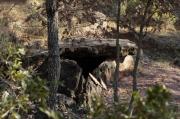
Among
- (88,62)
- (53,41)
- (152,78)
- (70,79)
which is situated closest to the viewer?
(53,41)

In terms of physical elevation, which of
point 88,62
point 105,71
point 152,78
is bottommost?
point 152,78

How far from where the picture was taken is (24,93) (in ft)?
12.3

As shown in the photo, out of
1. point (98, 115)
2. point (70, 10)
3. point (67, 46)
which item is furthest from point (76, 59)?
point (98, 115)

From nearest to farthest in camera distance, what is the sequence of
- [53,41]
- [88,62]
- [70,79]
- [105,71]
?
[53,41], [70,79], [105,71], [88,62]

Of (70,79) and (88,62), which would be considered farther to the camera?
(88,62)

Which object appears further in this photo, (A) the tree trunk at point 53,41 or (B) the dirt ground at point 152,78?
(B) the dirt ground at point 152,78

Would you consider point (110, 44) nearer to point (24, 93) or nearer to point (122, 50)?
point (122, 50)

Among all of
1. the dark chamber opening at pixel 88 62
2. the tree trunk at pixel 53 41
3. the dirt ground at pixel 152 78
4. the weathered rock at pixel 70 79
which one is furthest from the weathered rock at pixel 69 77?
the tree trunk at pixel 53 41

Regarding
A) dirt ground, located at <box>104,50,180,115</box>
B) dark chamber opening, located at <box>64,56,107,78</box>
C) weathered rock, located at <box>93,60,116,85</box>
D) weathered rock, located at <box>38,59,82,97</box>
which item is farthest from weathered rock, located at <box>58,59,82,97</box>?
dark chamber opening, located at <box>64,56,107,78</box>

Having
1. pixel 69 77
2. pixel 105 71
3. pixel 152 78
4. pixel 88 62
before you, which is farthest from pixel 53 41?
pixel 152 78

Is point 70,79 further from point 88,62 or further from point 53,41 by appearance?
point 53,41

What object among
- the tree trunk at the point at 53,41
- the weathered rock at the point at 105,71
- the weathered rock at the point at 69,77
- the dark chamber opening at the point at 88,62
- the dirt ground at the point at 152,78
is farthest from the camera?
the dark chamber opening at the point at 88,62

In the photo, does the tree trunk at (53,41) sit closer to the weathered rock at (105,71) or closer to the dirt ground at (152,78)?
the dirt ground at (152,78)

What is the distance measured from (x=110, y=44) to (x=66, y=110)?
367 centimetres
